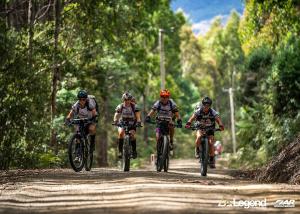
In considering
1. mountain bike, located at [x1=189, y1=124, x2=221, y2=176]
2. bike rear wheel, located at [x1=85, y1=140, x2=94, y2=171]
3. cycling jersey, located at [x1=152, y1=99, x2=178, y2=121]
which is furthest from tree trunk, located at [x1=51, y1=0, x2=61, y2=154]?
mountain bike, located at [x1=189, y1=124, x2=221, y2=176]

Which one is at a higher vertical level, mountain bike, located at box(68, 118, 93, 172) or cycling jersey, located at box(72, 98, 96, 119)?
cycling jersey, located at box(72, 98, 96, 119)

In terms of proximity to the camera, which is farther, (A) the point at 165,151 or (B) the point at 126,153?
(A) the point at 165,151

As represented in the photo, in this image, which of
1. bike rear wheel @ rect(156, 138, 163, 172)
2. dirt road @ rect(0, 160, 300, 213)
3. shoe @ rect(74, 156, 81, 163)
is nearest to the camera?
dirt road @ rect(0, 160, 300, 213)

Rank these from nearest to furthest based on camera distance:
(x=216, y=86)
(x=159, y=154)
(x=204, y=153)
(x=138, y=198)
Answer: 1. (x=138, y=198)
2. (x=204, y=153)
3. (x=159, y=154)
4. (x=216, y=86)

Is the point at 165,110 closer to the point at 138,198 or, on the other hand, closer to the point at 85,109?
the point at 85,109

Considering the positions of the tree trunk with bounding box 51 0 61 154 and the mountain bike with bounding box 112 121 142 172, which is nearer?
the mountain bike with bounding box 112 121 142 172

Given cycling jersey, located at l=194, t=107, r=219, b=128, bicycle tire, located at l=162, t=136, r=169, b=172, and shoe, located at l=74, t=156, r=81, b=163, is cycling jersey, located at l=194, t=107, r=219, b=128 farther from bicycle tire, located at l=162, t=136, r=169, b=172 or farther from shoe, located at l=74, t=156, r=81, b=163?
shoe, located at l=74, t=156, r=81, b=163

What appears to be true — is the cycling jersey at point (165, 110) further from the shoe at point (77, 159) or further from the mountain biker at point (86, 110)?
A: the shoe at point (77, 159)

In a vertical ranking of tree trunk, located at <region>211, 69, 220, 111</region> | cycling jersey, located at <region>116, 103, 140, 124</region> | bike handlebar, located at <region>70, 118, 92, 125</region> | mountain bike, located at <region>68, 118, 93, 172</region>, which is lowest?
mountain bike, located at <region>68, 118, 93, 172</region>

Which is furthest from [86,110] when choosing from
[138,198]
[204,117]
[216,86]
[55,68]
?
[216,86]

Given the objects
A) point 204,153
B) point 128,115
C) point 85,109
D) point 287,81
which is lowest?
point 204,153

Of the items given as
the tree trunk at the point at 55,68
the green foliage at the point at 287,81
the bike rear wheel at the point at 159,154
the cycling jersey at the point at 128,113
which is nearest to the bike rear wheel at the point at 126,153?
the cycling jersey at the point at 128,113

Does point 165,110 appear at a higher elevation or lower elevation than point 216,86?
lower

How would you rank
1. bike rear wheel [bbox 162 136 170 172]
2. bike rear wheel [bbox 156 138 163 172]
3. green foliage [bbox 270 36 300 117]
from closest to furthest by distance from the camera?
1. bike rear wheel [bbox 162 136 170 172]
2. bike rear wheel [bbox 156 138 163 172]
3. green foliage [bbox 270 36 300 117]
